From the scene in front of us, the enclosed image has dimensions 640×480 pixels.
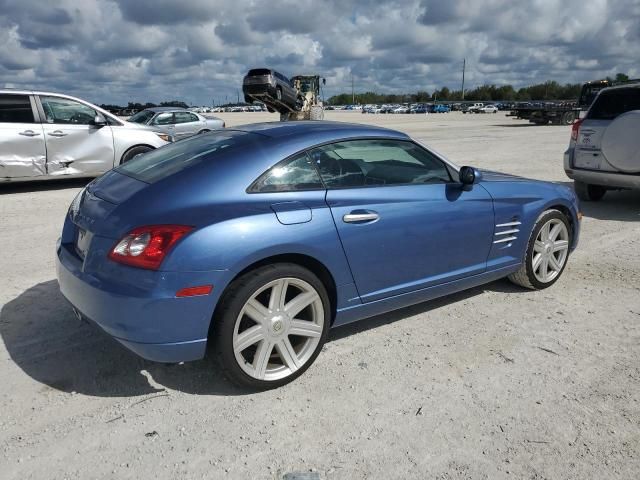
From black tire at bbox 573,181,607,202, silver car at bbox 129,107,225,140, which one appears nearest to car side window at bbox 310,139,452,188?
black tire at bbox 573,181,607,202

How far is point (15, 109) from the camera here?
27.7ft


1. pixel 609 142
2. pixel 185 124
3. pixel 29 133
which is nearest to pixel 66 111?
pixel 29 133

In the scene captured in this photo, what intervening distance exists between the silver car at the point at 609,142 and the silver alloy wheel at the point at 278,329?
5745 mm

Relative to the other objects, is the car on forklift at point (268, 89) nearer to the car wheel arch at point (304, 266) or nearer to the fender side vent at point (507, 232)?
the fender side vent at point (507, 232)

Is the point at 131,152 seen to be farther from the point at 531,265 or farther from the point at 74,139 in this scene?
the point at 531,265

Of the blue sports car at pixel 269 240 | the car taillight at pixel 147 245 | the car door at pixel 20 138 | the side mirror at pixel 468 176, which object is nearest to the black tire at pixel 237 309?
the blue sports car at pixel 269 240

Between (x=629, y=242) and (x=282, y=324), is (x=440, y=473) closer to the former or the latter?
(x=282, y=324)

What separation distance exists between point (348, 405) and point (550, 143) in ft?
59.6

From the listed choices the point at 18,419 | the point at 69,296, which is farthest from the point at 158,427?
the point at 69,296

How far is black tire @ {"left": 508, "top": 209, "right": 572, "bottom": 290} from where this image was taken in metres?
4.38

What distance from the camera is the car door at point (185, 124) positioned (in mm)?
16641

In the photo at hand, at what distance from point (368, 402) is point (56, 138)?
7.80m

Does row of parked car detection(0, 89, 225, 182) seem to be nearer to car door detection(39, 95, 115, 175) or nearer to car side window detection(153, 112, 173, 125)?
car door detection(39, 95, 115, 175)

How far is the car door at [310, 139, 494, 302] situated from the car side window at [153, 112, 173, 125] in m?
13.9
